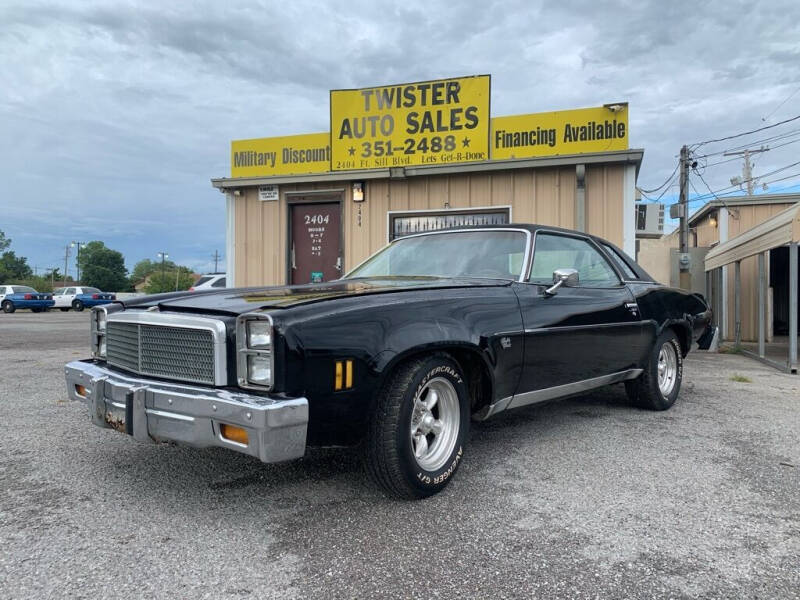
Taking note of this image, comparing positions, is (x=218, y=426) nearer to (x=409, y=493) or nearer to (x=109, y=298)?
(x=409, y=493)

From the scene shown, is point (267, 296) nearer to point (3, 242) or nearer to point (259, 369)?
point (259, 369)

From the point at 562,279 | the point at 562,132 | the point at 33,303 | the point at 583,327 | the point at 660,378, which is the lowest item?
the point at 660,378

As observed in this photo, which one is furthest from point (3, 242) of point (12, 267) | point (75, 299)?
point (75, 299)

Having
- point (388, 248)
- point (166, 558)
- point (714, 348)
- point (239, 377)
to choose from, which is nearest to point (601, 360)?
point (388, 248)

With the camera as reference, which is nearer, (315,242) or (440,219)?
(440,219)

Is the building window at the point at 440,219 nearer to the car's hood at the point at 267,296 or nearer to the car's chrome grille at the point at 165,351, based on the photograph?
the car's hood at the point at 267,296

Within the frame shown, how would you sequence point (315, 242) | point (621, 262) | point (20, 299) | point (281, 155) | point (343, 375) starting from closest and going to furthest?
1. point (343, 375)
2. point (621, 262)
3. point (315, 242)
4. point (281, 155)
5. point (20, 299)

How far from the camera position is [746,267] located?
1209 cm

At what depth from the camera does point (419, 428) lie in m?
2.90

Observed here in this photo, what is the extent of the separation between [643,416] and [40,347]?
32.1ft

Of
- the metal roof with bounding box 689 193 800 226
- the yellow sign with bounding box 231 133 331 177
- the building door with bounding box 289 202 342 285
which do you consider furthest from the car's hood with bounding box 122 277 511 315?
the metal roof with bounding box 689 193 800 226

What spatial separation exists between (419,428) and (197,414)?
3.47 ft

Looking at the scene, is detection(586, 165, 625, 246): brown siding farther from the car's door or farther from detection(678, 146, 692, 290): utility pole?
detection(678, 146, 692, 290): utility pole

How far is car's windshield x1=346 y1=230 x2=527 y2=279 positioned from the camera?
381 centimetres
